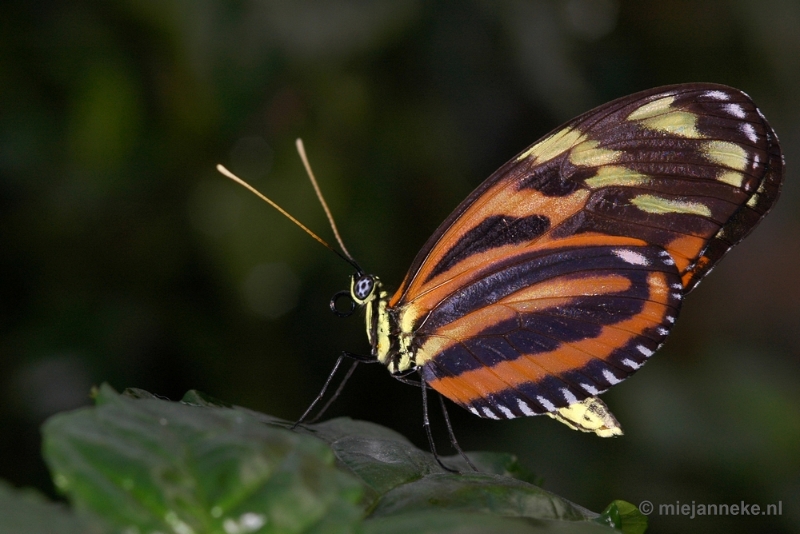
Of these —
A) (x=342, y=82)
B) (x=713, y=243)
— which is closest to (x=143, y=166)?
(x=342, y=82)

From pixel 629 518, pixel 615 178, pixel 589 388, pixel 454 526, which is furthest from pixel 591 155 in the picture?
pixel 454 526

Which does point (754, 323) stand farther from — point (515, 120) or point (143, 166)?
point (143, 166)

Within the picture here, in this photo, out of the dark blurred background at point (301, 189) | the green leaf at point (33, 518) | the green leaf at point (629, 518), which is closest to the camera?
the green leaf at point (33, 518)

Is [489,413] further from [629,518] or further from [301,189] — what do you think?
[301,189]

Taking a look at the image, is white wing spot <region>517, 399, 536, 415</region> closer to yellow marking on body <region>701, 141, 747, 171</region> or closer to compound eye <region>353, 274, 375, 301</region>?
compound eye <region>353, 274, 375, 301</region>

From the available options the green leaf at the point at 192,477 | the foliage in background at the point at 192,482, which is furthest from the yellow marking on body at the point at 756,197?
the green leaf at the point at 192,477

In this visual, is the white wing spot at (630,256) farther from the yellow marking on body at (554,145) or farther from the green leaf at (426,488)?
the green leaf at (426,488)

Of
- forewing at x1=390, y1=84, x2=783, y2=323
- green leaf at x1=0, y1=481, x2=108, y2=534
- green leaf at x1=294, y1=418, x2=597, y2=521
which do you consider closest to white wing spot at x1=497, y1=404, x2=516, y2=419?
forewing at x1=390, y1=84, x2=783, y2=323
